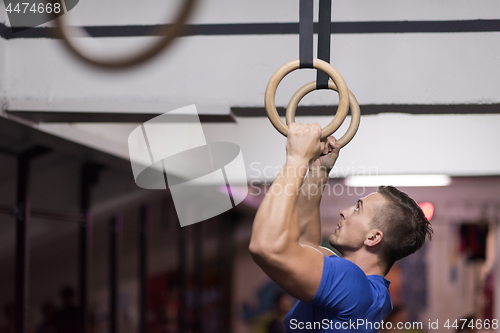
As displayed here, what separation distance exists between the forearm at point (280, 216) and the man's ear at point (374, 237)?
1.05 ft

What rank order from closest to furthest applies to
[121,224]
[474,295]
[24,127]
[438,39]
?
1. [438,39]
2. [24,127]
3. [121,224]
4. [474,295]

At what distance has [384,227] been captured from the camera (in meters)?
1.05

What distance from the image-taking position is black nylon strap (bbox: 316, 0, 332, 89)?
88 cm

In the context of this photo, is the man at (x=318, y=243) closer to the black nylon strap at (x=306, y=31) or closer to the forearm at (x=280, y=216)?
the forearm at (x=280, y=216)

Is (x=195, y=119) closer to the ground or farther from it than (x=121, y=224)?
farther from it

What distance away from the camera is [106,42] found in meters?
1.29

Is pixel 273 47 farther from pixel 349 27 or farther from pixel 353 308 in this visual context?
pixel 353 308

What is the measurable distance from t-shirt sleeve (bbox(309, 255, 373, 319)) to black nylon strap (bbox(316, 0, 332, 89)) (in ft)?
1.21

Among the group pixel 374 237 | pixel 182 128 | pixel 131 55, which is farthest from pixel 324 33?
pixel 182 128

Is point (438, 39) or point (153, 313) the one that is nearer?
point (438, 39)

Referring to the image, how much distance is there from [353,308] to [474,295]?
699 centimetres

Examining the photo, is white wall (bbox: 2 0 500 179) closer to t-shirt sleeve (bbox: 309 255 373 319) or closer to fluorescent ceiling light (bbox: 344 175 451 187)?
t-shirt sleeve (bbox: 309 255 373 319)

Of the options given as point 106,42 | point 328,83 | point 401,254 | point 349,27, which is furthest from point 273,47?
point 401,254

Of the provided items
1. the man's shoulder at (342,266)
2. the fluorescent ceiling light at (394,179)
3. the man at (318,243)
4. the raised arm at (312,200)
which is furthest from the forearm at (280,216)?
the fluorescent ceiling light at (394,179)
